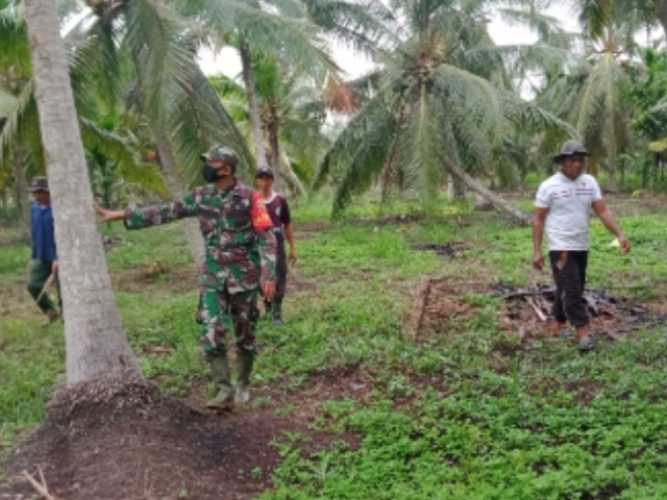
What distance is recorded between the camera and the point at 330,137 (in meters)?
27.6

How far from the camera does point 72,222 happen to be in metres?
5.01

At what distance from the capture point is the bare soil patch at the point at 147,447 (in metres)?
4.25

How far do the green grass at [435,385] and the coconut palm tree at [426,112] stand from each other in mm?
5232

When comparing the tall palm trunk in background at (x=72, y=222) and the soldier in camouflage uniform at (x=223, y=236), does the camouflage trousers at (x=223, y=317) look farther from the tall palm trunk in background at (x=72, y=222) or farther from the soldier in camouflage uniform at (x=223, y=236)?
the tall palm trunk in background at (x=72, y=222)

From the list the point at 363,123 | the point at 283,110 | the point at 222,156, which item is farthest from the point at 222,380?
the point at 283,110

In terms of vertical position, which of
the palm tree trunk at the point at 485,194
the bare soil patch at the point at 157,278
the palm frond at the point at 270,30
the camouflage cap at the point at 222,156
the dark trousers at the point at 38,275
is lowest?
the bare soil patch at the point at 157,278

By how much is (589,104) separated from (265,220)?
2157 centimetres

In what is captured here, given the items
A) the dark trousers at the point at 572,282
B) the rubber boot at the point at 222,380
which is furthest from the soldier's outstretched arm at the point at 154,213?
the dark trousers at the point at 572,282

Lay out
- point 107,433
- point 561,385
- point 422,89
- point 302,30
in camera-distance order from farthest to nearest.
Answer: point 422,89 < point 302,30 < point 561,385 < point 107,433

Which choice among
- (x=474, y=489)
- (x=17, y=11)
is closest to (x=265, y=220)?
(x=474, y=489)

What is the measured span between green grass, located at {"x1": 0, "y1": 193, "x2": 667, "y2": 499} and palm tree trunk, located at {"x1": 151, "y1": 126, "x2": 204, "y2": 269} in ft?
2.35

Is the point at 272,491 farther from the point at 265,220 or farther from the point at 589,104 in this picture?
the point at 589,104

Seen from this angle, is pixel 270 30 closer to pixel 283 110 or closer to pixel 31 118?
pixel 31 118

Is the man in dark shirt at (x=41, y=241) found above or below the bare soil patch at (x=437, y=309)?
above
